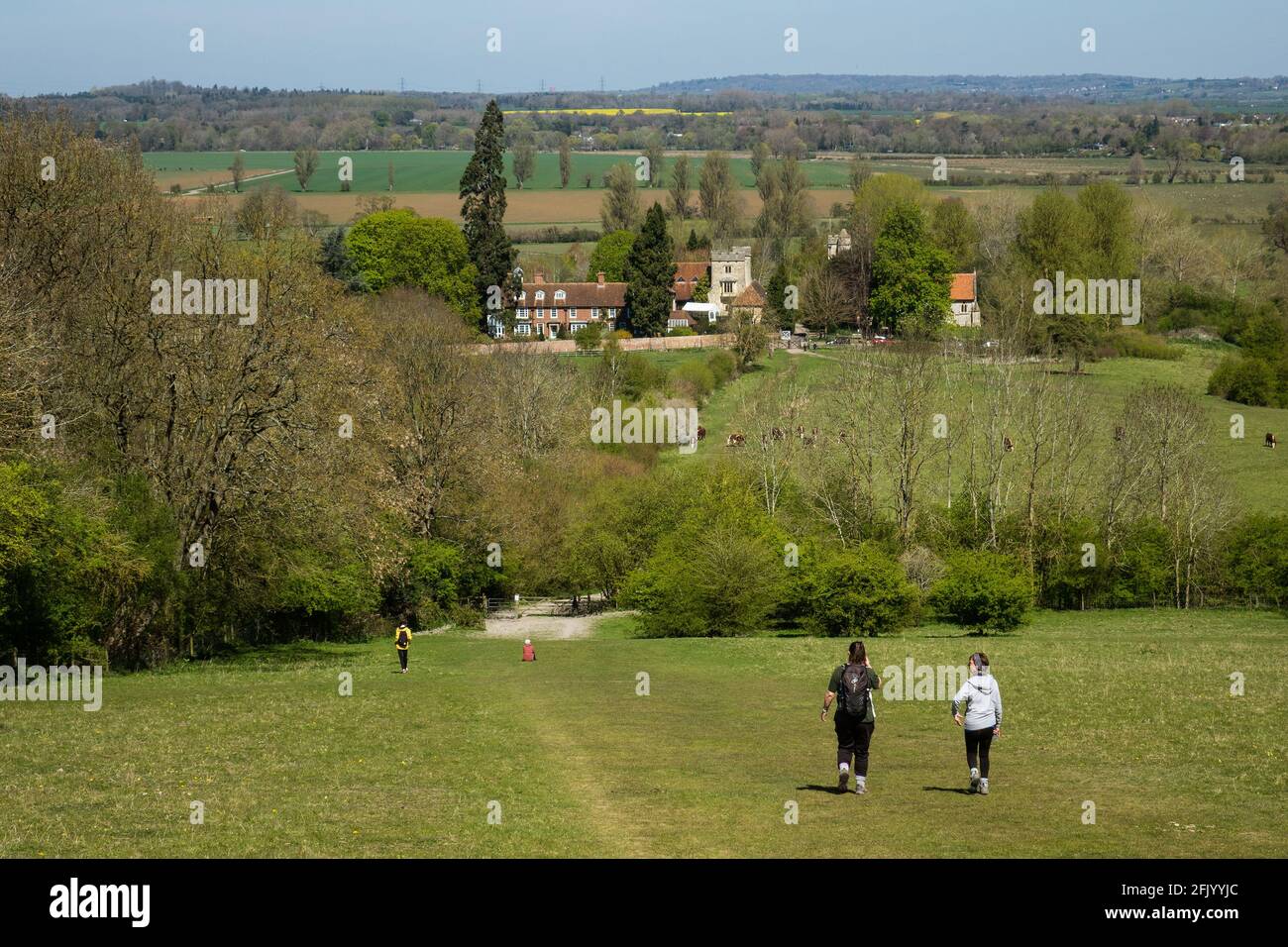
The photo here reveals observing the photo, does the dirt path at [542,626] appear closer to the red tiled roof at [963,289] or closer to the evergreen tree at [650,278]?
the evergreen tree at [650,278]

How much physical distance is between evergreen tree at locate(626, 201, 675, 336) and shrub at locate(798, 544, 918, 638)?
85924 mm

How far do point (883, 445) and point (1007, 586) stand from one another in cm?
1917

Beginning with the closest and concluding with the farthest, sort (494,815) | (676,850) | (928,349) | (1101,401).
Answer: (676,850) < (494,815) < (928,349) < (1101,401)

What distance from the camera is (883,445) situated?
66.0 m

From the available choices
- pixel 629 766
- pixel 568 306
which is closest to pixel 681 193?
pixel 568 306

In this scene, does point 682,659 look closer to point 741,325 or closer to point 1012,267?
point 741,325

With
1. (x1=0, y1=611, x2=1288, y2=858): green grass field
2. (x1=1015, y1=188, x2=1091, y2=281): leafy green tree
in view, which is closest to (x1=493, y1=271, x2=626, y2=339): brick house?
(x1=1015, y1=188, x2=1091, y2=281): leafy green tree

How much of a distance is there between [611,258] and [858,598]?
106m

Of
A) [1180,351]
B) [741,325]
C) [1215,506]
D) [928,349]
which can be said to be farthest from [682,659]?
[1180,351]

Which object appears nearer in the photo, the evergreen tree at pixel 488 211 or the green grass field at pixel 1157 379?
the green grass field at pixel 1157 379

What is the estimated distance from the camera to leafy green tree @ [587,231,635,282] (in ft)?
486

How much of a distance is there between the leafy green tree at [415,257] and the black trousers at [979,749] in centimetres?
10057

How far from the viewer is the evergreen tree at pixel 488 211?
116062 millimetres

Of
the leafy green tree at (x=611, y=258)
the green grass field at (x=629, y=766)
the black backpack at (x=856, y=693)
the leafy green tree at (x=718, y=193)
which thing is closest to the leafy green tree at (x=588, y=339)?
the leafy green tree at (x=611, y=258)
